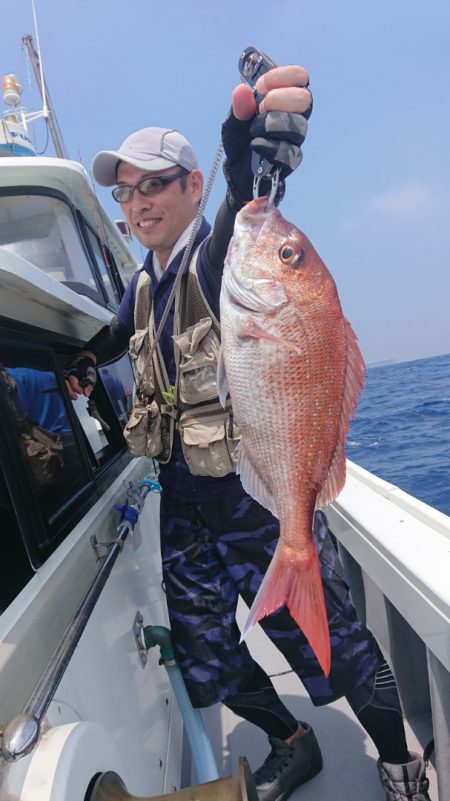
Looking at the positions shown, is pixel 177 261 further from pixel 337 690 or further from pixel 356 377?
pixel 337 690

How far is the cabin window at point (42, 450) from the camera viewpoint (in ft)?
Result: 5.51

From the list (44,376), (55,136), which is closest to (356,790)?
(44,376)

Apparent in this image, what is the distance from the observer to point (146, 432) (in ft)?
6.78

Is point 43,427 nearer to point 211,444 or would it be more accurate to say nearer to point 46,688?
point 211,444

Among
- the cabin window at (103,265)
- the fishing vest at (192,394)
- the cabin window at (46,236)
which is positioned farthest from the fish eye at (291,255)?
the cabin window at (103,265)

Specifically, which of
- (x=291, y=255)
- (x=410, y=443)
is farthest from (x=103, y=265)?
(x=410, y=443)

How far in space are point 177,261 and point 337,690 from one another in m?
1.76

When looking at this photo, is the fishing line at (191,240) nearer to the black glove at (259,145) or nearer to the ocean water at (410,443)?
the black glove at (259,145)

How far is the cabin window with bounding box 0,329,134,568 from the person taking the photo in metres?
1.68

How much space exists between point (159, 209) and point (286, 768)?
2.48m

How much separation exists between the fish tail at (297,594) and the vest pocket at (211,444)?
457mm

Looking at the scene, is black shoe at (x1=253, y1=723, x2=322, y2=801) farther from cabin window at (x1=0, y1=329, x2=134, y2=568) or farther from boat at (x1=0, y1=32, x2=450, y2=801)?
cabin window at (x1=0, y1=329, x2=134, y2=568)

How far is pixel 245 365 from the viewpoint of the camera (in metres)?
1.41

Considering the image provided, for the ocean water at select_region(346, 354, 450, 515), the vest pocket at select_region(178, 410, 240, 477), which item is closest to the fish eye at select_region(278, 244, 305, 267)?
the vest pocket at select_region(178, 410, 240, 477)
